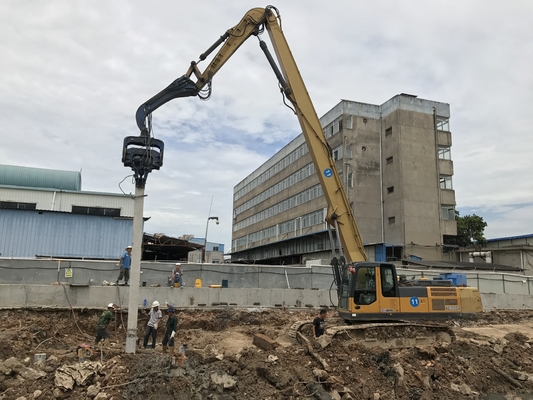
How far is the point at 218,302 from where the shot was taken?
66.3 ft

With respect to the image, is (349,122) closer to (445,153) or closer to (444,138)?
(444,138)

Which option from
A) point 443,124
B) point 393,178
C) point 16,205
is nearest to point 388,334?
point 16,205

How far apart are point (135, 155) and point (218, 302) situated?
10219 millimetres

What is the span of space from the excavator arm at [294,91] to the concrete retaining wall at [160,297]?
8.10 ft

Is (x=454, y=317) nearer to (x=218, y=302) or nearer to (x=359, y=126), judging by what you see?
(x=218, y=302)

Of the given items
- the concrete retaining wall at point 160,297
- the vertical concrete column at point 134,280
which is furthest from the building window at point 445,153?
the vertical concrete column at point 134,280

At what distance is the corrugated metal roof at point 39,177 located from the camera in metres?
34.5

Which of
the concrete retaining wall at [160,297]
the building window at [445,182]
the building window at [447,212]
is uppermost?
the building window at [445,182]

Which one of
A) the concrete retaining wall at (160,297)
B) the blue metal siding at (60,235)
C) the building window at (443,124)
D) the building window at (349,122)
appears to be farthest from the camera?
the building window at (443,124)

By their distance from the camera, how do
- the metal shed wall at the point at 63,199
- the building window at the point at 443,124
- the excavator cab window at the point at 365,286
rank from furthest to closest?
the building window at the point at 443,124 → the metal shed wall at the point at 63,199 → the excavator cab window at the point at 365,286

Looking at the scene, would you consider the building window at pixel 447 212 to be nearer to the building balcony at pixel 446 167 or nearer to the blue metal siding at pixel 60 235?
the building balcony at pixel 446 167

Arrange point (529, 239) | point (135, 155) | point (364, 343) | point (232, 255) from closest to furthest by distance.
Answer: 1. point (135, 155)
2. point (364, 343)
3. point (529, 239)
4. point (232, 255)

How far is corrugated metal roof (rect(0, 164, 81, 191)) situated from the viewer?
3453 centimetres

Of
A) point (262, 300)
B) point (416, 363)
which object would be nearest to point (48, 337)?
point (262, 300)
